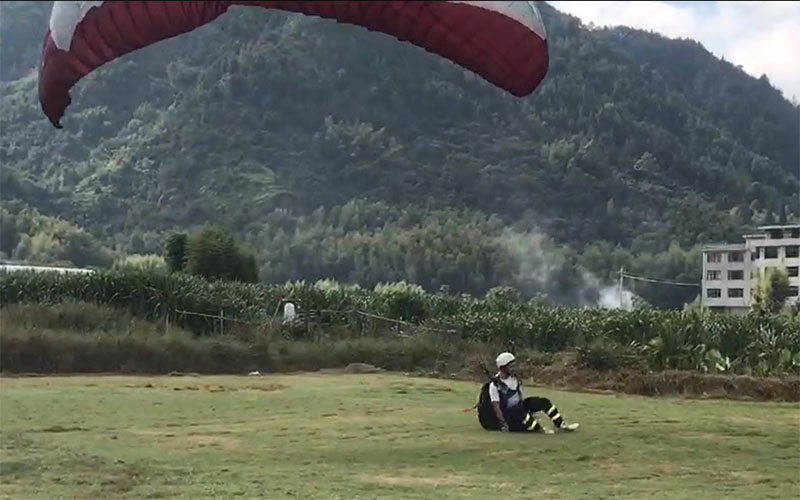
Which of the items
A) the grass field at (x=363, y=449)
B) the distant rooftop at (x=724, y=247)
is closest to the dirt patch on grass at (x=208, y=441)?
the grass field at (x=363, y=449)

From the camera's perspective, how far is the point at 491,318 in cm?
2248

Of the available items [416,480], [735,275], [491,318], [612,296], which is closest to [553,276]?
[612,296]

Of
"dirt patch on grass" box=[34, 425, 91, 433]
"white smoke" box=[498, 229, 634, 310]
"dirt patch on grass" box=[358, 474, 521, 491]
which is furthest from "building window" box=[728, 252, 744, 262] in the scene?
"dirt patch on grass" box=[358, 474, 521, 491]

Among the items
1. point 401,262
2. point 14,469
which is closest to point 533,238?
point 401,262

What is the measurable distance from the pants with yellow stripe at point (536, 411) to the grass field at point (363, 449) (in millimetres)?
174

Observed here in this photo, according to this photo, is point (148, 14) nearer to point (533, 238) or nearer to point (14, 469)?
point (14, 469)

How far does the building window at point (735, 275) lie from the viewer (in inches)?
2164

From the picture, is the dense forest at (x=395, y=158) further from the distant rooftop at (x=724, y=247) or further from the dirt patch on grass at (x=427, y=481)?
the dirt patch on grass at (x=427, y=481)

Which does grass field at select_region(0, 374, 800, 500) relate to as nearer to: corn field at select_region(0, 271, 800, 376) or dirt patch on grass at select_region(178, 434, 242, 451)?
dirt patch on grass at select_region(178, 434, 242, 451)

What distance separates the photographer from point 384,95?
20.5 meters

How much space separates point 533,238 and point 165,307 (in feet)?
129

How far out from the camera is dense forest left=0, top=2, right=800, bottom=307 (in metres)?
20.7

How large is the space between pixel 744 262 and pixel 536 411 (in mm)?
48513

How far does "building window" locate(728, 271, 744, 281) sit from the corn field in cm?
3122
